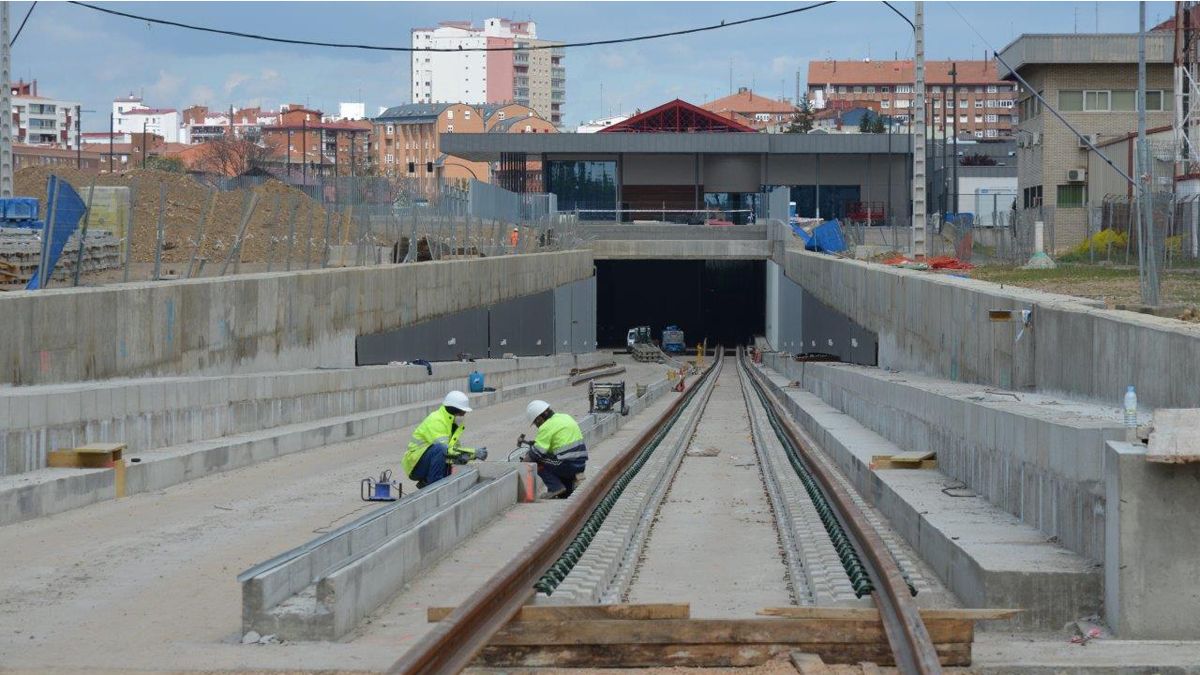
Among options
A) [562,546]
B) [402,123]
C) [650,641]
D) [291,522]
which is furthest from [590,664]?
[402,123]

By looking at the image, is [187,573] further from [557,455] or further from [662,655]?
[557,455]

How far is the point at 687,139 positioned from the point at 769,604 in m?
81.7

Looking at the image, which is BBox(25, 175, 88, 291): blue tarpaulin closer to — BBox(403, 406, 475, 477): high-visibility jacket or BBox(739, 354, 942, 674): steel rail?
BBox(403, 406, 475, 477): high-visibility jacket

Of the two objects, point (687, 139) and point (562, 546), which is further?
point (687, 139)

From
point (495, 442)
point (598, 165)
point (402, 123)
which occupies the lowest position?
point (495, 442)

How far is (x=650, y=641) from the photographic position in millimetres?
9336

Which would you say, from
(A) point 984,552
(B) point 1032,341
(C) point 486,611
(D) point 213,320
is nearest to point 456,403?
(B) point 1032,341

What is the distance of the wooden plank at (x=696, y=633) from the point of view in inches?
368

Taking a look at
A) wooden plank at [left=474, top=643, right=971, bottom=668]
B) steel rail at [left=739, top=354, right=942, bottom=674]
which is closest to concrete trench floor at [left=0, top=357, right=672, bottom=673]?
wooden plank at [left=474, top=643, right=971, bottom=668]

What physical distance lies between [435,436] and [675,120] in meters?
87.7

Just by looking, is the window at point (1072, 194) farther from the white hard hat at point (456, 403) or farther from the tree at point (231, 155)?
the tree at point (231, 155)

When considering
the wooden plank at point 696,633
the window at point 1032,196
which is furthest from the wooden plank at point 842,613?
the window at point 1032,196

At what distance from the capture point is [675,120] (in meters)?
103

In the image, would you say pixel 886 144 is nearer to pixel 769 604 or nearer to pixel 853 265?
pixel 853 265
